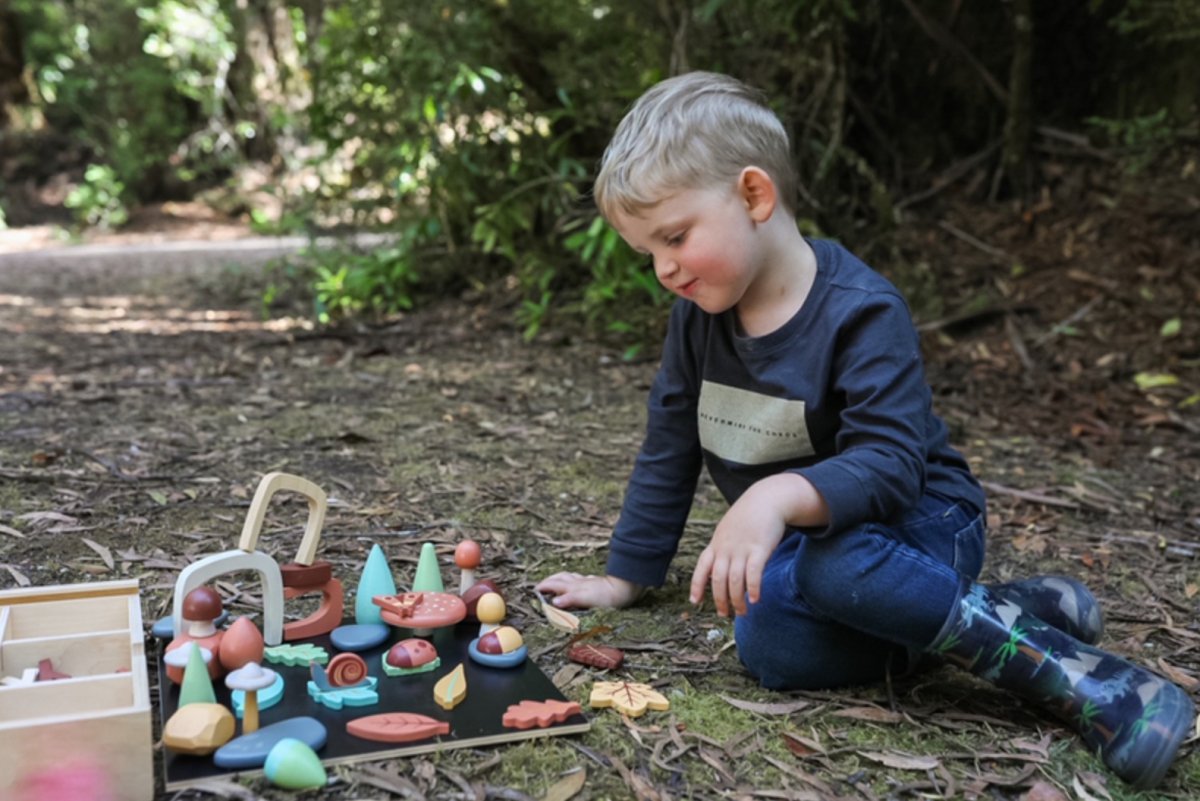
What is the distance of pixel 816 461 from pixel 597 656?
1.66ft

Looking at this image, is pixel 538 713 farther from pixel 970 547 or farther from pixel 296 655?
pixel 970 547

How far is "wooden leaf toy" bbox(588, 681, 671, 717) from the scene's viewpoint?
168 cm

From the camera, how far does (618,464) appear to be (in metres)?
3.20

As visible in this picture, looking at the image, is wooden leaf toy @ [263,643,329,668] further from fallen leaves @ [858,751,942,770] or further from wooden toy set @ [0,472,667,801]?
fallen leaves @ [858,751,942,770]

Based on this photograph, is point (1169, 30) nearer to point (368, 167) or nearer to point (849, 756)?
point (368, 167)

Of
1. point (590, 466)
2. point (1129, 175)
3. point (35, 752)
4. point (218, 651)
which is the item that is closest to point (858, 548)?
point (218, 651)

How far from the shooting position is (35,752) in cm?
132

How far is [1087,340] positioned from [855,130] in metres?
1.75

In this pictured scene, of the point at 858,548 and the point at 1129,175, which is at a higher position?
the point at 1129,175

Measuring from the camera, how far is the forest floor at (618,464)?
Answer: 5.24 ft

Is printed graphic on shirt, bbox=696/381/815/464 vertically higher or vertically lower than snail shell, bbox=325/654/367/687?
higher

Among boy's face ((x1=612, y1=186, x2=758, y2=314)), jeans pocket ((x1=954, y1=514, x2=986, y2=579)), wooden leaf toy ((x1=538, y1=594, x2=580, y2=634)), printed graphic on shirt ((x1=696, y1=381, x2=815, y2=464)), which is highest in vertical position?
boy's face ((x1=612, y1=186, x2=758, y2=314))

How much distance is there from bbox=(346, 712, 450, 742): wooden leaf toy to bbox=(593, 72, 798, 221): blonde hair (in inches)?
33.4

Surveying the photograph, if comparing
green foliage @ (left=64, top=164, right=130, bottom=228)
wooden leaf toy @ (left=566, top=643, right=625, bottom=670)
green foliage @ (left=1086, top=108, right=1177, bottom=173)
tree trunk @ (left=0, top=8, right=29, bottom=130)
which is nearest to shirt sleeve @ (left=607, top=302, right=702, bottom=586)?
wooden leaf toy @ (left=566, top=643, right=625, bottom=670)
